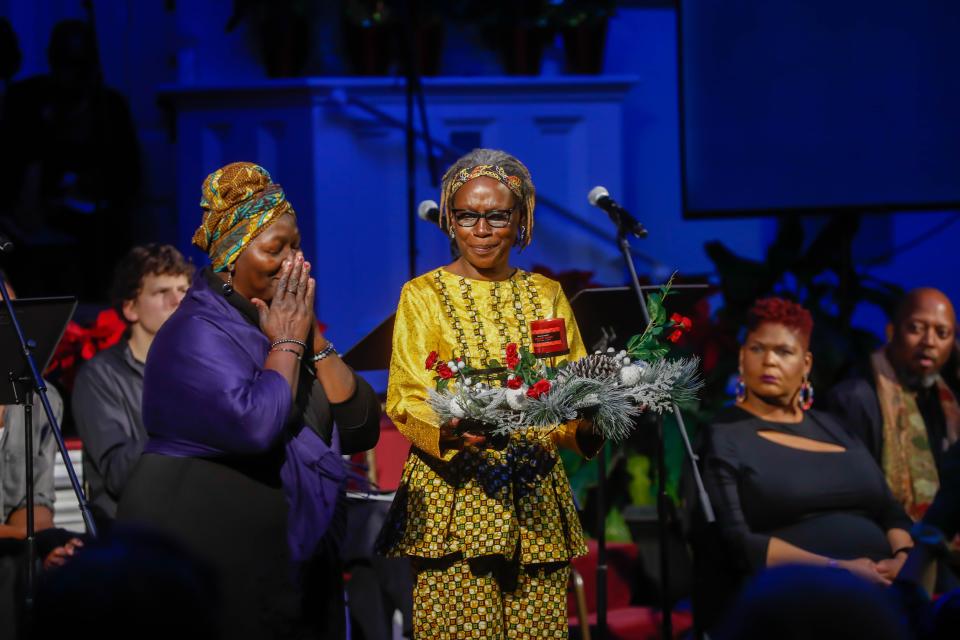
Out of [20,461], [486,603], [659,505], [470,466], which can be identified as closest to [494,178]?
[470,466]

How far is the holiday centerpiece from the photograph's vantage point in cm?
298

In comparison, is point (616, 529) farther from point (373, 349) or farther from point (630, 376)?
point (630, 376)

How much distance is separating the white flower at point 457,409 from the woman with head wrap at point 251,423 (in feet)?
0.90

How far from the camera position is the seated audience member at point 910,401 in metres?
5.07

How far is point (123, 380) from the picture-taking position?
4508 millimetres

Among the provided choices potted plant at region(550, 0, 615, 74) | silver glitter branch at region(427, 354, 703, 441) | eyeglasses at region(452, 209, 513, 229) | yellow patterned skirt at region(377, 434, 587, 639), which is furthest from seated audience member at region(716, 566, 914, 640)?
potted plant at region(550, 0, 615, 74)

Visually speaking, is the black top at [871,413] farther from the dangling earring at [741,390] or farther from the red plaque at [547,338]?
the red plaque at [547,338]

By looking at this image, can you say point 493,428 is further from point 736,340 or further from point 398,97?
point 398,97

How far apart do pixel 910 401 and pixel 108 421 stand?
3.06m

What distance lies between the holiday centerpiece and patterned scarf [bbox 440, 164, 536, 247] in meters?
0.32

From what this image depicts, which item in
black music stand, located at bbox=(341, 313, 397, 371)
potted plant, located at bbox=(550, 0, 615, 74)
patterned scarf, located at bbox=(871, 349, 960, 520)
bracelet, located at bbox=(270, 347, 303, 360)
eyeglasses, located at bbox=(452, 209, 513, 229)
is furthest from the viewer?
potted plant, located at bbox=(550, 0, 615, 74)

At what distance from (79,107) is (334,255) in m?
1.42

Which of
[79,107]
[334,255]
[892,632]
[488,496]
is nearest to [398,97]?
[334,255]

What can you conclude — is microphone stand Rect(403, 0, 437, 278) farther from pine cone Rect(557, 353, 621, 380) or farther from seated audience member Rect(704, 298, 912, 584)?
pine cone Rect(557, 353, 621, 380)
